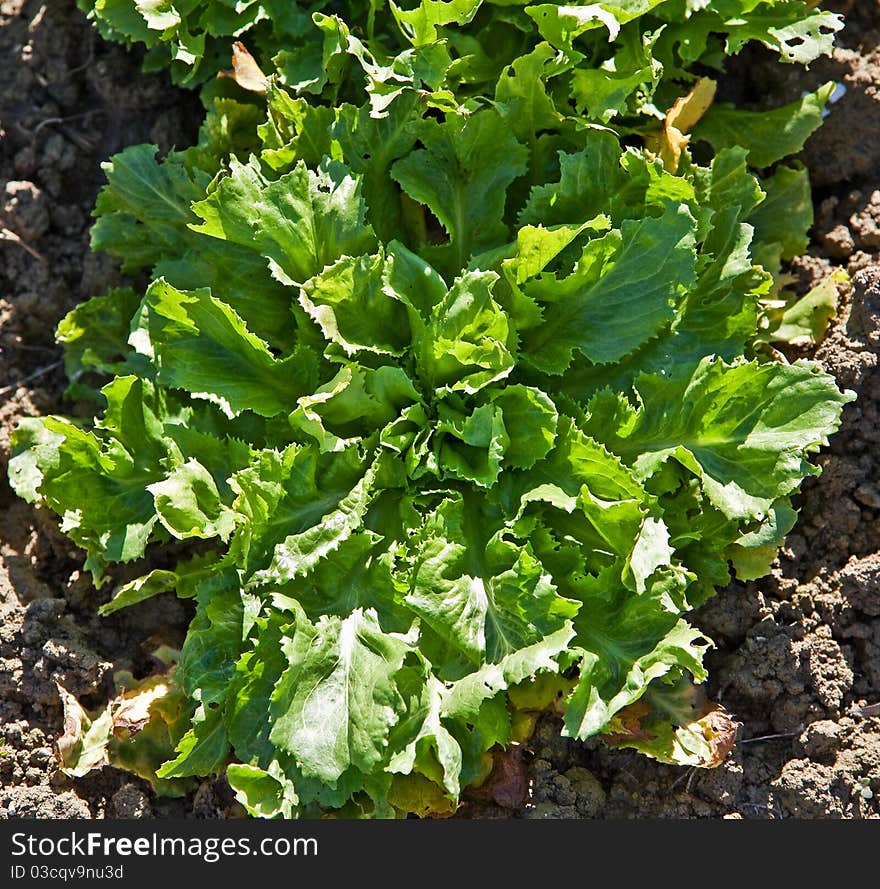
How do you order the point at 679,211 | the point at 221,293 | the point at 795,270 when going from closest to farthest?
the point at 679,211 < the point at 221,293 < the point at 795,270

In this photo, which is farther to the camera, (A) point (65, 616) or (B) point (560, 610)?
(A) point (65, 616)

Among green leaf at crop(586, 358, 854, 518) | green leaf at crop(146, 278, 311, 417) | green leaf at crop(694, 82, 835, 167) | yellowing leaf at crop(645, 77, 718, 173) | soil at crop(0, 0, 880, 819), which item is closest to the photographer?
green leaf at crop(586, 358, 854, 518)

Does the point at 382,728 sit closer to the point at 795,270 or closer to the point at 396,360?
the point at 396,360

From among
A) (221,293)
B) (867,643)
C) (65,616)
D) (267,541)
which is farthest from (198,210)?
(867,643)

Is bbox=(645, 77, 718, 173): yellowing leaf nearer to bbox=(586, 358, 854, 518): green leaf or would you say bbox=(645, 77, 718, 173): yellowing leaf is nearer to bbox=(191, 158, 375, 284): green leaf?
bbox=(586, 358, 854, 518): green leaf

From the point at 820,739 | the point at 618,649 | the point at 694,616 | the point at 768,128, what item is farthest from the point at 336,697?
the point at 768,128

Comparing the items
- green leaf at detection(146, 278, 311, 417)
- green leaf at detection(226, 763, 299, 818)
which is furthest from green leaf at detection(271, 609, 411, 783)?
green leaf at detection(146, 278, 311, 417)

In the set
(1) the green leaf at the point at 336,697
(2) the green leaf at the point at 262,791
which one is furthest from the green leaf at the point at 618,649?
(2) the green leaf at the point at 262,791

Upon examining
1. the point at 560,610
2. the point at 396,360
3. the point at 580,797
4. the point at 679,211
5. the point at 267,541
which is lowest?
the point at 580,797
